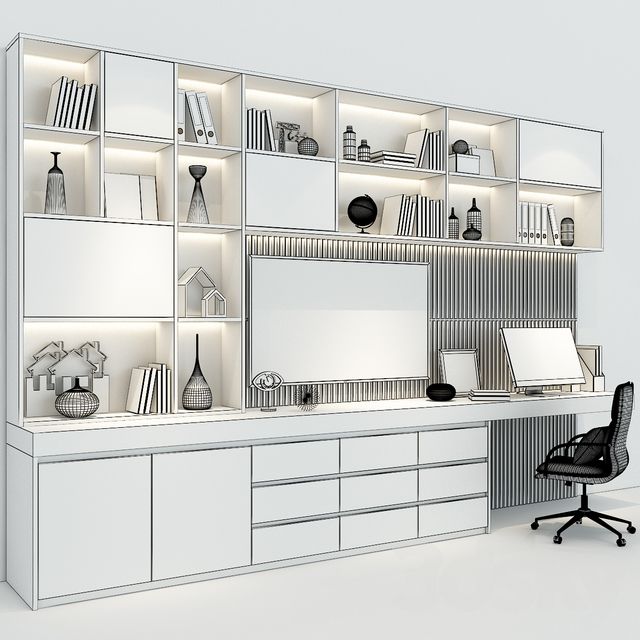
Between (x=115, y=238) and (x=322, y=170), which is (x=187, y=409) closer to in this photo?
(x=115, y=238)

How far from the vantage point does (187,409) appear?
487 centimetres

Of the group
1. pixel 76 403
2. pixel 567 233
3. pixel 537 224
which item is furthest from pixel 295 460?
pixel 567 233

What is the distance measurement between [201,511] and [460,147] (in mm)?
3046

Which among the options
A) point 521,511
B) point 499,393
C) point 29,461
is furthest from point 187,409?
point 521,511

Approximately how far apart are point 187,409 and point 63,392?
2.30 feet

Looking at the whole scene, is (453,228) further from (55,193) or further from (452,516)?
(55,193)

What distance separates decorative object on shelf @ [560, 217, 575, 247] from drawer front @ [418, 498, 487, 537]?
213 cm

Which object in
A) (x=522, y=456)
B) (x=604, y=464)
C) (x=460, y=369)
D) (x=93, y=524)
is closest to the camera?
(x=93, y=524)

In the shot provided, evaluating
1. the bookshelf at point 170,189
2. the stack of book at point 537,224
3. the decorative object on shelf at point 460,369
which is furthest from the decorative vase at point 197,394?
the stack of book at point 537,224

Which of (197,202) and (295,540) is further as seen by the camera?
(197,202)

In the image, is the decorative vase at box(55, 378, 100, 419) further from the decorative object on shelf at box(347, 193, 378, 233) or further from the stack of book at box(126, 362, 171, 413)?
the decorative object on shelf at box(347, 193, 378, 233)

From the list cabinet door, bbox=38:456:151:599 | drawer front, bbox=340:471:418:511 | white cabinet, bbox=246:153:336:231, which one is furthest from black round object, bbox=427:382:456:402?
cabinet door, bbox=38:456:151:599

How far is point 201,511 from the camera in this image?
4.47 meters

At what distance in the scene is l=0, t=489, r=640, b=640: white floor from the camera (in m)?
3.80
